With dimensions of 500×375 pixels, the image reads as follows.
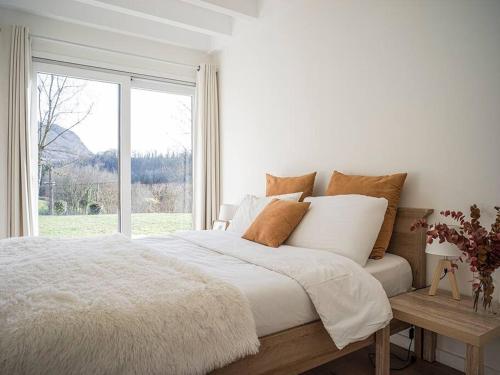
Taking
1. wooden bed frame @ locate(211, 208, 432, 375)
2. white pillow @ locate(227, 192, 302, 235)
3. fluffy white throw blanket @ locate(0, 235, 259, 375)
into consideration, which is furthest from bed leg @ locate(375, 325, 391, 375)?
white pillow @ locate(227, 192, 302, 235)

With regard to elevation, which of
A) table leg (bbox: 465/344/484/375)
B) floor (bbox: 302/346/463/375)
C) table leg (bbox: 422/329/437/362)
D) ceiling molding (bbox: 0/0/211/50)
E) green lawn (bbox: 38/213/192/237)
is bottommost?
floor (bbox: 302/346/463/375)

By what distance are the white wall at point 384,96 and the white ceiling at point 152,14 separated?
0.33m

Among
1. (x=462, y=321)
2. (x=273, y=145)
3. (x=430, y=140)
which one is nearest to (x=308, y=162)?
(x=273, y=145)

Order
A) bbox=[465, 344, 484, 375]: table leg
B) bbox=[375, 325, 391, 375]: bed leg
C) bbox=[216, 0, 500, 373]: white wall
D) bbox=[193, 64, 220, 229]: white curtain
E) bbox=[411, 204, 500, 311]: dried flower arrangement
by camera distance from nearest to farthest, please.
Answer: bbox=[465, 344, 484, 375]: table leg < bbox=[411, 204, 500, 311]: dried flower arrangement < bbox=[375, 325, 391, 375]: bed leg < bbox=[216, 0, 500, 373]: white wall < bbox=[193, 64, 220, 229]: white curtain

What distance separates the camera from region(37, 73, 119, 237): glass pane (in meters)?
3.60

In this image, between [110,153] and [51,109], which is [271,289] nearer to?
[110,153]

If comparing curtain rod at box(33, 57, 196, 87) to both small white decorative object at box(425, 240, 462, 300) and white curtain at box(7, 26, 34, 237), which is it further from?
small white decorative object at box(425, 240, 462, 300)

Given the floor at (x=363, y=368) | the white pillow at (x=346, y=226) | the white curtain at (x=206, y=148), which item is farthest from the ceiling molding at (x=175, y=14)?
the floor at (x=363, y=368)

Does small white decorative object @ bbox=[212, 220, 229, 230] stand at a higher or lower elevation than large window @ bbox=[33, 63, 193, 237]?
lower

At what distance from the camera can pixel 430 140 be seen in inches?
84.7

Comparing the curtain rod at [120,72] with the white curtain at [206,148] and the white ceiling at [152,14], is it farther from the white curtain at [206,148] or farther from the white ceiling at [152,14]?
the white ceiling at [152,14]

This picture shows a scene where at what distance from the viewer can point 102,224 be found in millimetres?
3900

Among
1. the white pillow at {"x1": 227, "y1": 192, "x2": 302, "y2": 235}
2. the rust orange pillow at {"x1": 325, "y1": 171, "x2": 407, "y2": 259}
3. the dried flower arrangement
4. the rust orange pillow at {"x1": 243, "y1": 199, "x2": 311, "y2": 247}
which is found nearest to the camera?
the dried flower arrangement

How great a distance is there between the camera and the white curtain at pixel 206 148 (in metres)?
4.25
